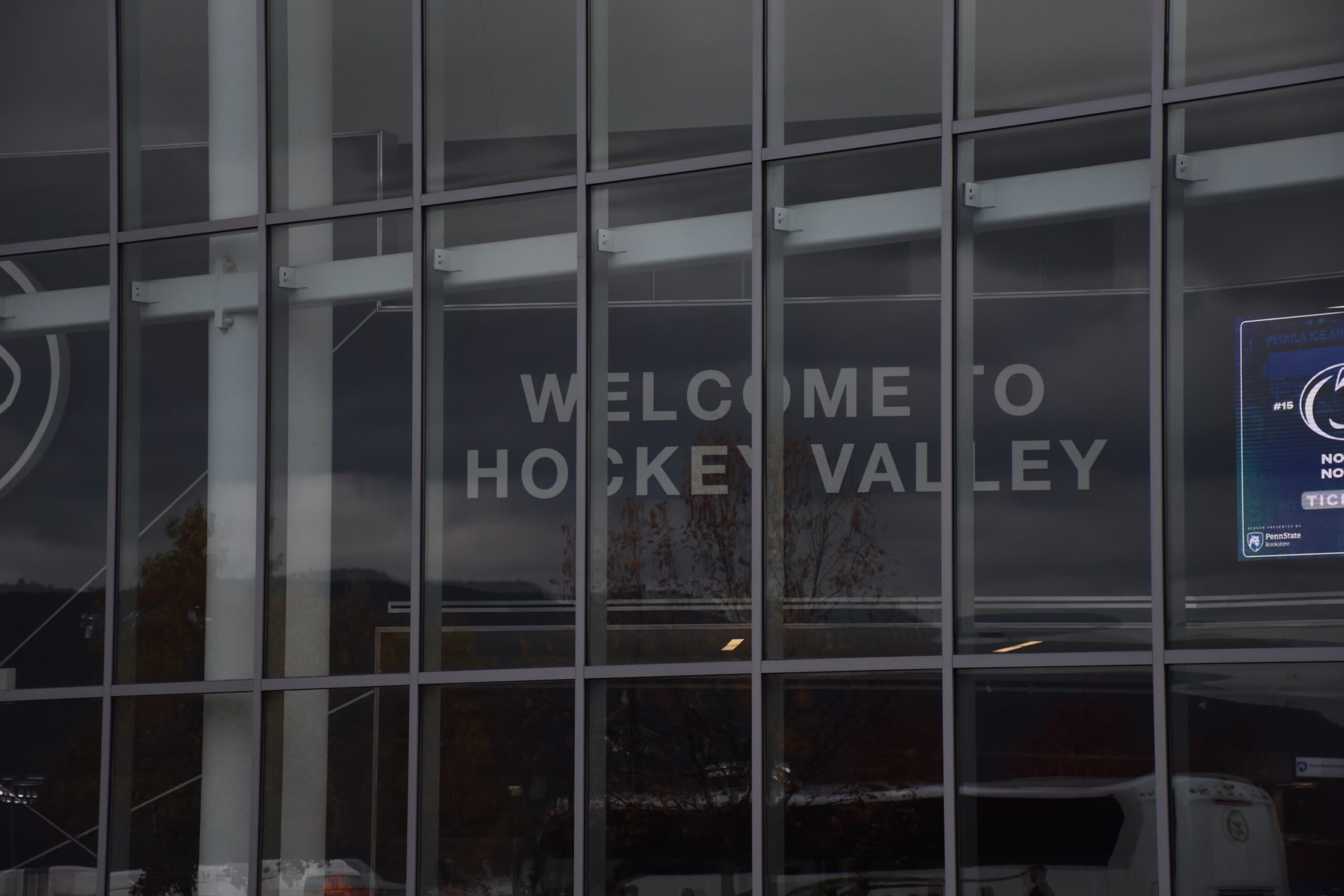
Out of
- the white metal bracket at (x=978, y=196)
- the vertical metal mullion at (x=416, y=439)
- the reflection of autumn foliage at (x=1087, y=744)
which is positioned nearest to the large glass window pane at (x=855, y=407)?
the white metal bracket at (x=978, y=196)

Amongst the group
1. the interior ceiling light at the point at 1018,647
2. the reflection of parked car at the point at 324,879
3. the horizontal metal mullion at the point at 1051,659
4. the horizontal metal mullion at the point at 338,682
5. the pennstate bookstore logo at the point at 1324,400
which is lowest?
the reflection of parked car at the point at 324,879

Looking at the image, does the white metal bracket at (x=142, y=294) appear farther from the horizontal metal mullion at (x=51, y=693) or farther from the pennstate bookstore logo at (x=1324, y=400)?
the pennstate bookstore logo at (x=1324, y=400)

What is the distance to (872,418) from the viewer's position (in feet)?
30.1

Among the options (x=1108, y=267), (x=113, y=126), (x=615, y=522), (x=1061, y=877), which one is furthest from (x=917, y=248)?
(x=113, y=126)

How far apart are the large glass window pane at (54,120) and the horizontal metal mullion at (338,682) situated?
3.53 metres

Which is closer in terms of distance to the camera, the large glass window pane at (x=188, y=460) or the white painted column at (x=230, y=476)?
the white painted column at (x=230, y=476)

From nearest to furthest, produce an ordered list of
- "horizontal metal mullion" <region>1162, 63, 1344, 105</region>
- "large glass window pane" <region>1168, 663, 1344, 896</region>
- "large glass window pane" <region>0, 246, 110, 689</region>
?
Result: 1. "large glass window pane" <region>1168, 663, 1344, 896</region>
2. "horizontal metal mullion" <region>1162, 63, 1344, 105</region>
3. "large glass window pane" <region>0, 246, 110, 689</region>

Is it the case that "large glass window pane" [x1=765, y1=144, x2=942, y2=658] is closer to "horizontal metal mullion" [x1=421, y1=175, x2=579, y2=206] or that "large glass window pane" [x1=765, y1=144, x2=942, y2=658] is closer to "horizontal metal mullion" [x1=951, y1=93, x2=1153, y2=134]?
"horizontal metal mullion" [x1=951, y1=93, x2=1153, y2=134]

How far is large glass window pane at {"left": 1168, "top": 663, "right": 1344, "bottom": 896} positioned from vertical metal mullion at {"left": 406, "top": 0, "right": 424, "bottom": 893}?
4.50 meters

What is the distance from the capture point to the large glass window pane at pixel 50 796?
10.9 meters

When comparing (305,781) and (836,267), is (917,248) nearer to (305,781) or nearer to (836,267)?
(836,267)

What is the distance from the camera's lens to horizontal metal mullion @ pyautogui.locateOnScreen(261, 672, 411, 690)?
1012cm

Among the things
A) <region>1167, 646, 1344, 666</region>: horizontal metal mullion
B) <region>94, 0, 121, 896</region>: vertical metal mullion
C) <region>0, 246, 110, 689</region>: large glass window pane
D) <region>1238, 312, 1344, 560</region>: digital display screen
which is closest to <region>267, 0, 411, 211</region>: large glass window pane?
<region>94, 0, 121, 896</region>: vertical metal mullion

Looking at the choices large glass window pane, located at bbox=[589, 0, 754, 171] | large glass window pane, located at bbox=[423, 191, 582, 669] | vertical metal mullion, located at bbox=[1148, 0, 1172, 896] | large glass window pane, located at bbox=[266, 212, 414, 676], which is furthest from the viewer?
large glass window pane, located at bbox=[266, 212, 414, 676]
